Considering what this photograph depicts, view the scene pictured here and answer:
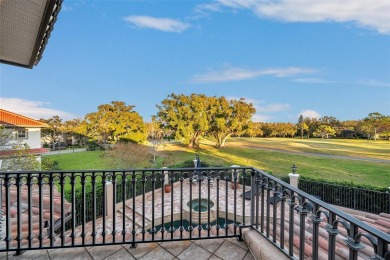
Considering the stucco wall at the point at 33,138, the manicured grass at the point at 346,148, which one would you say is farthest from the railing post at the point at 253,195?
the manicured grass at the point at 346,148

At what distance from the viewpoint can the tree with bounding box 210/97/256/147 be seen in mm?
30109

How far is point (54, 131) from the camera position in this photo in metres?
34.2

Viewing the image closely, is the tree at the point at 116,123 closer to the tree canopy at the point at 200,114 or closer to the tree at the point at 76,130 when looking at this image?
the tree at the point at 76,130

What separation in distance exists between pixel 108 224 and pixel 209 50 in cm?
2118

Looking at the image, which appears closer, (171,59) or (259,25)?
(259,25)

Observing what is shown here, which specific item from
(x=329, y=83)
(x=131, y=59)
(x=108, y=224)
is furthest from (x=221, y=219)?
(x=329, y=83)

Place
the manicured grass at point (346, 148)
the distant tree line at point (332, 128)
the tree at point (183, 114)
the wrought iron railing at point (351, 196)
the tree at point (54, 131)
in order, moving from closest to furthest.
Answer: the wrought iron railing at point (351, 196)
the tree at point (183, 114)
the manicured grass at point (346, 148)
the tree at point (54, 131)
the distant tree line at point (332, 128)

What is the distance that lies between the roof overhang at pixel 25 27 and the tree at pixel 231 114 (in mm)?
26975

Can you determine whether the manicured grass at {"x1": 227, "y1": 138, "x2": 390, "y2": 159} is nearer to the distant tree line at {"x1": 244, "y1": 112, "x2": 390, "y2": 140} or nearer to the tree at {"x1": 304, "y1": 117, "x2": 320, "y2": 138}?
the distant tree line at {"x1": 244, "y1": 112, "x2": 390, "y2": 140}

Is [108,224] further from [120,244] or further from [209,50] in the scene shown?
[209,50]

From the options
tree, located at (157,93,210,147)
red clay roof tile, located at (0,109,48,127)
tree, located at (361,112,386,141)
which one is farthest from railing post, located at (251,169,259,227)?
tree, located at (361,112,386,141)

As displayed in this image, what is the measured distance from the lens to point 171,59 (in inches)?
925

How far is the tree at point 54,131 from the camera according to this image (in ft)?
110

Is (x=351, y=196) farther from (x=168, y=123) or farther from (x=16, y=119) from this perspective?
(x=16, y=119)
